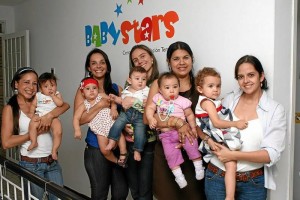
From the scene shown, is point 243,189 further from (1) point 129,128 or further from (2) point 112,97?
(2) point 112,97

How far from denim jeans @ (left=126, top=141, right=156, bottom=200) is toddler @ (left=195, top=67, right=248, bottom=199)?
0.42 m

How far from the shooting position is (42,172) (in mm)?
2234

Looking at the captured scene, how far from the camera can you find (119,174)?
8.08 feet

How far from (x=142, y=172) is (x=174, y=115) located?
523mm

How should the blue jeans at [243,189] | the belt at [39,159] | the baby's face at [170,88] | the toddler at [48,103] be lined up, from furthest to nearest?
the toddler at [48,103] → the belt at [39,159] → the baby's face at [170,88] → the blue jeans at [243,189]

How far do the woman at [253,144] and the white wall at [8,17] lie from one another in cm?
517

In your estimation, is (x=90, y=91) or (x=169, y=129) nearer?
(x=169, y=129)

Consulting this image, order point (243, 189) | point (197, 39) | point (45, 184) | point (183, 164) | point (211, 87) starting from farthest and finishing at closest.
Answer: point (197, 39)
point (183, 164)
point (211, 87)
point (243, 189)
point (45, 184)

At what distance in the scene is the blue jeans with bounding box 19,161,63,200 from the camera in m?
2.15

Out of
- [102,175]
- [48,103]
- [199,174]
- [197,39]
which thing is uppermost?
[197,39]

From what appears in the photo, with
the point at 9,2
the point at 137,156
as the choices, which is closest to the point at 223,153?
the point at 137,156

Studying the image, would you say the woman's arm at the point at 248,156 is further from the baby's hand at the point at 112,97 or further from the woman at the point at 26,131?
the woman at the point at 26,131

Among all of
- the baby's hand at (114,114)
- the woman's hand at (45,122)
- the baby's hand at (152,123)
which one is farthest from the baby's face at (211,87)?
the woman's hand at (45,122)

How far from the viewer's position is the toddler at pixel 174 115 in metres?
2.00
